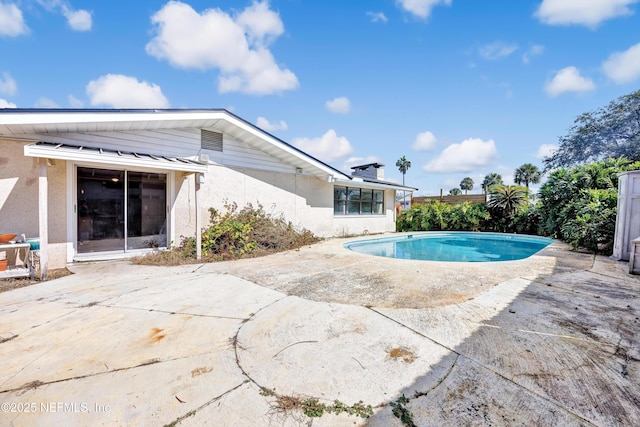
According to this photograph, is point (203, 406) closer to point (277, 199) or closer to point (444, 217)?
point (277, 199)

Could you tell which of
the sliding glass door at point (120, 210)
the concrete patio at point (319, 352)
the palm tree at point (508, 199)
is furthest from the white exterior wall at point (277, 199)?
the palm tree at point (508, 199)

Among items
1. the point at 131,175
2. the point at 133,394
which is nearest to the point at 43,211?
the point at 131,175

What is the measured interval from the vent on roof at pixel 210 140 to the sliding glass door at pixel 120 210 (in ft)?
5.32

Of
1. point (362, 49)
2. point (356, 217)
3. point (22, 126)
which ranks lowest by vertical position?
point (356, 217)

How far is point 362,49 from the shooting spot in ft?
37.4

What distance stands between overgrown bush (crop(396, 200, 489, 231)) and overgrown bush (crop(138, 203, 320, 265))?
9.57m

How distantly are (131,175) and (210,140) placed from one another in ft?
8.38

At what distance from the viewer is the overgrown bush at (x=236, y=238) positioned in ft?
24.5

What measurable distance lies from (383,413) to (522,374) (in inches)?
52.2

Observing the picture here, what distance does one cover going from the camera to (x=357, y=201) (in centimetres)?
1406

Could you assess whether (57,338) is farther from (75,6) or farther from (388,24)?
(388,24)

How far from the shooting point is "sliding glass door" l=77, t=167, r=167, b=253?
22.8 ft

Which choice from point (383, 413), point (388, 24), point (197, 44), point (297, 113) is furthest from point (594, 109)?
point (383, 413)

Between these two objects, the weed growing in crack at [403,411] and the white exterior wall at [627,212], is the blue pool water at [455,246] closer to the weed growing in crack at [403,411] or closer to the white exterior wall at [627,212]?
the white exterior wall at [627,212]
